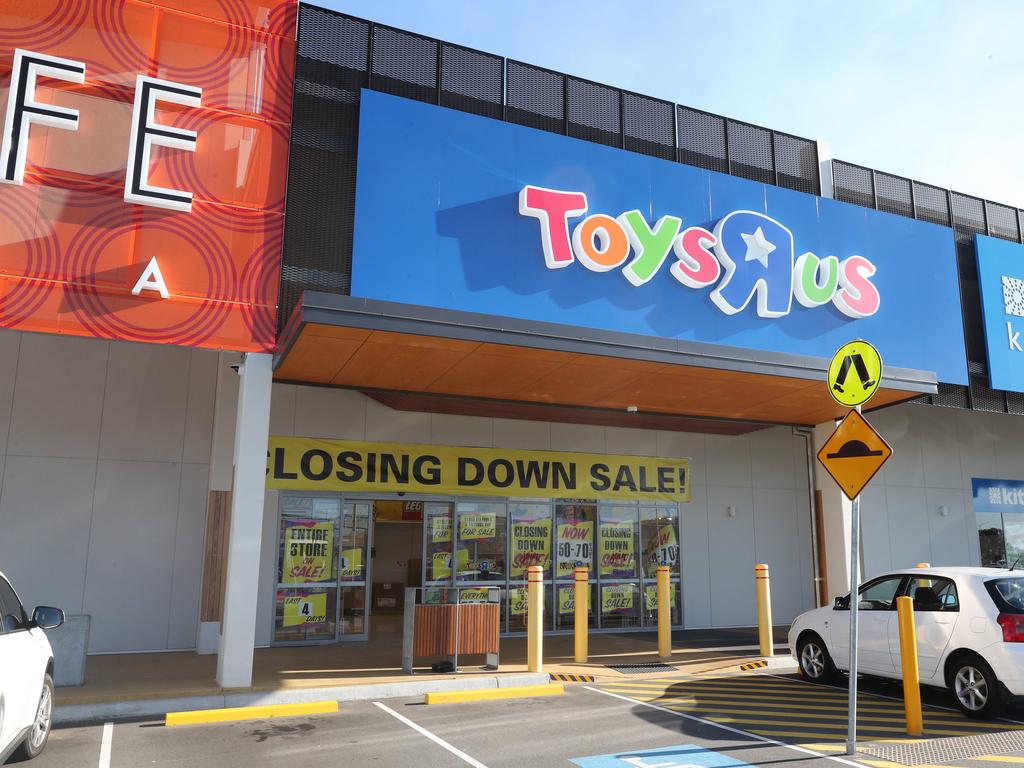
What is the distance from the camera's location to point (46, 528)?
1230 centimetres

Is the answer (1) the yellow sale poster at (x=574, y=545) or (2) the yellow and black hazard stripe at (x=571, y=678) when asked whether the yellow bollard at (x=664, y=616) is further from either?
(1) the yellow sale poster at (x=574, y=545)

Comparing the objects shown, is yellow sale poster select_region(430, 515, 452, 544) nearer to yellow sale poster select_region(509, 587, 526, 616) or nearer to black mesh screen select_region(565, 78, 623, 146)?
yellow sale poster select_region(509, 587, 526, 616)

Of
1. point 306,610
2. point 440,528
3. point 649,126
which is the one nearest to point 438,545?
point 440,528

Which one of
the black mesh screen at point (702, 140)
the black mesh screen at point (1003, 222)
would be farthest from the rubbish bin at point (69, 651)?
the black mesh screen at point (1003, 222)

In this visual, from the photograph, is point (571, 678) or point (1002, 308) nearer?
point (571, 678)

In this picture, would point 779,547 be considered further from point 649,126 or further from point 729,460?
point 649,126

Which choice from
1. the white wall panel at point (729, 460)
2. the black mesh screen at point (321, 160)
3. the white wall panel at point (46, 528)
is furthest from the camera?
the white wall panel at point (729, 460)

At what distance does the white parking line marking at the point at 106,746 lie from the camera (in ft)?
22.3

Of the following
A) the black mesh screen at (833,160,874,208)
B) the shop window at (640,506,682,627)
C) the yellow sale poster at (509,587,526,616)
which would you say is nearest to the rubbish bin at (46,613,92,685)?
the yellow sale poster at (509,587,526,616)

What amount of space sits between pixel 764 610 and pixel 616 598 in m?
4.21

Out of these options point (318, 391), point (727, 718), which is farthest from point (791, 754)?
point (318, 391)

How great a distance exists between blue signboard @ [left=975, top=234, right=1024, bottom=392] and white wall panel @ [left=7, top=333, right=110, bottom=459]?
16.9 metres

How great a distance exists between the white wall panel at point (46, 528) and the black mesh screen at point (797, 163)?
529 inches

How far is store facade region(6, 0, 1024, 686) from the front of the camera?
988cm
